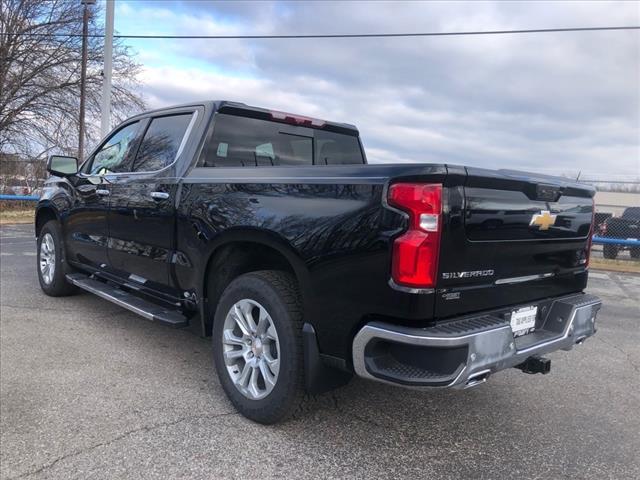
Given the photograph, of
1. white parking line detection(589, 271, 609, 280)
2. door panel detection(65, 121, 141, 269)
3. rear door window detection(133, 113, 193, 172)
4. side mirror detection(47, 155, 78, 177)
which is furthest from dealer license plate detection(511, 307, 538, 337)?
white parking line detection(589, 271, 609, 280)

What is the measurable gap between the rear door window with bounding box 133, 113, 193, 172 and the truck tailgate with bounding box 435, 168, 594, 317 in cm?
237

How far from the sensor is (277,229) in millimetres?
2992

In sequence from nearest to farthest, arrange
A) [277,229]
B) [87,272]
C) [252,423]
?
1. [277,229]
2. [252,423]
3. [87,272]

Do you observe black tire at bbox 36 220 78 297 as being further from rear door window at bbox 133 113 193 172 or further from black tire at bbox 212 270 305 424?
black tire at bbox 212 270 305 424

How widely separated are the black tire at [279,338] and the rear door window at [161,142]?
1408mm

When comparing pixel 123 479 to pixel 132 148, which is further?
pixel 132 148

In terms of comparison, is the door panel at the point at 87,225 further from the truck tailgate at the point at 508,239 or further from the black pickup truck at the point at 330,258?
the truck tailgate at the point at 508,239

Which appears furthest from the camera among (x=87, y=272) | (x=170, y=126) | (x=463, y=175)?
(x=87, y=272)

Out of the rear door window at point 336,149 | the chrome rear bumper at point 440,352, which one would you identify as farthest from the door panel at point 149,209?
the chrome rear bumper at point 440,352

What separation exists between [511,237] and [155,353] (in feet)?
9.86

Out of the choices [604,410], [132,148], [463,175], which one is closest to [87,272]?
[132,148]

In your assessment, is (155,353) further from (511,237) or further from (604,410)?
(604,410)

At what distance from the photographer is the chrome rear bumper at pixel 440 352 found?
2.41 metres

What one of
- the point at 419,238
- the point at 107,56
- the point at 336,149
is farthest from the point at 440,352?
the point at 107,56
